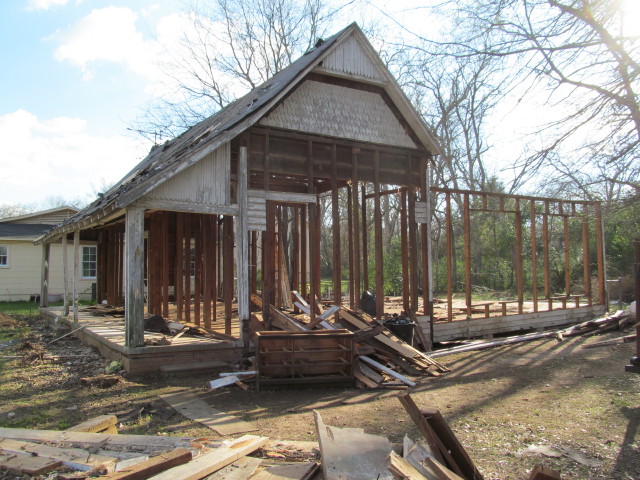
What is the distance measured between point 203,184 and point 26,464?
568 cm

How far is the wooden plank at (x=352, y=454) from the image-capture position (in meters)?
3.93

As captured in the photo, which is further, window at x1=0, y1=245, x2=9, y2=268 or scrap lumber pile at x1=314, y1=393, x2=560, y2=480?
window at x1=0, y1=245, x2=9, y2=268

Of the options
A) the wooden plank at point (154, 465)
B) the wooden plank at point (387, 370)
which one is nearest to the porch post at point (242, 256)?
the wooden plank at point (387, 370)

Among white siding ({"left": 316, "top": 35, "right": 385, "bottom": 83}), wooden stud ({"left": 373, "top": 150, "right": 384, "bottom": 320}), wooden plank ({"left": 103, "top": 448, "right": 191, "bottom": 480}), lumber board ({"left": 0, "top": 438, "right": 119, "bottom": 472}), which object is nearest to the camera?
wooden plank ({"left": 103, "top": 448, "right": 191, "bottom": 480})

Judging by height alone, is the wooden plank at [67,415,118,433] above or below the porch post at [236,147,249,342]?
below

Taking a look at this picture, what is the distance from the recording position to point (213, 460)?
4.26 meters

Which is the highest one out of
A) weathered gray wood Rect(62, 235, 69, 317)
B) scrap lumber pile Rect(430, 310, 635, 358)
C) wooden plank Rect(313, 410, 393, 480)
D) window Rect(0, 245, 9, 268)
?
window Rect(0, 245, 9, 268)

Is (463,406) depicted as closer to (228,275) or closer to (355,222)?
(355,222)

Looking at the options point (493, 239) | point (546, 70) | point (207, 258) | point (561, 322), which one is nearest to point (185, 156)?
point (207, 258)

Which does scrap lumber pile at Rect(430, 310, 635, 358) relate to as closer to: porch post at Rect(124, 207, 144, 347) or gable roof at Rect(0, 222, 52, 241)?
porch post at Rect(124, 207, 144, 347)

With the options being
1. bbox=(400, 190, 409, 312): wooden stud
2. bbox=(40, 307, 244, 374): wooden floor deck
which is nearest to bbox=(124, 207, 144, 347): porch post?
bbox=(40, 307, 244, 374): wooden floor deck

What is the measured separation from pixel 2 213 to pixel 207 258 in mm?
71421

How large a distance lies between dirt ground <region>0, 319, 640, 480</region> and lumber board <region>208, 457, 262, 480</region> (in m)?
1.21

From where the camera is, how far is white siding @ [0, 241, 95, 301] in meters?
23.6
